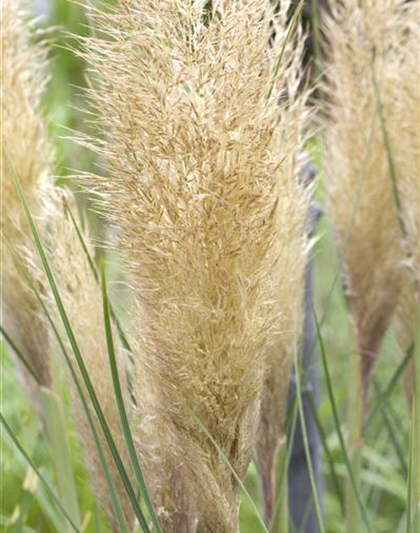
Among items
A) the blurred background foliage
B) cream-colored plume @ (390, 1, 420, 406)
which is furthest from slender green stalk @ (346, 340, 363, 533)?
cream-colored plume @ (390, 1, 420, 406)

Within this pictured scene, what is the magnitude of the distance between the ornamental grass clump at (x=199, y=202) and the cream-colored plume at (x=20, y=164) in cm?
40

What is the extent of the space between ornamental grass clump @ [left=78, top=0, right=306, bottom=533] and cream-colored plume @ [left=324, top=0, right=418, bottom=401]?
0.57 meters

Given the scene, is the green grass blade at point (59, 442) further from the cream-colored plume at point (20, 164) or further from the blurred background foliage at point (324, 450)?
the blurred background foliage at point (324, 450)

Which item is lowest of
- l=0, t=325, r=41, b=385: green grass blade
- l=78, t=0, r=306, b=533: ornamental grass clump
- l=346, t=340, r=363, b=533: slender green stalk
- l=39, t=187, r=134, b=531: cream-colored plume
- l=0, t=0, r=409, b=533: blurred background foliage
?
l=0, t=0, r=409, b=533: blurred background foliage

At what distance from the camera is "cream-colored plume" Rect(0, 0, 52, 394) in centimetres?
129

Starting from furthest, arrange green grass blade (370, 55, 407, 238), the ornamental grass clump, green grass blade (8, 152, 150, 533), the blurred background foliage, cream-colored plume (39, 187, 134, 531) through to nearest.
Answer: the blurred background foliage → green grass blade (370, 55, 407, 238) → cream-colored plume (39, 187, 134, 531) → green grass blade (8, 152, 150, 533) → the ornamental grass clump

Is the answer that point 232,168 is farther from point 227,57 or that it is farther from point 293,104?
point 293,104

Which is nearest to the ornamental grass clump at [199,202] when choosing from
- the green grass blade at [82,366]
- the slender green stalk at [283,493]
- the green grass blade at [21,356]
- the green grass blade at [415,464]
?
the green grass blade at [82,366]

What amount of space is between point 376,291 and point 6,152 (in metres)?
0.63

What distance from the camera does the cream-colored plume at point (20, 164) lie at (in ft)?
4.23

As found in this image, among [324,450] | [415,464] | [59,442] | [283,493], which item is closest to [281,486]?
[283,493]

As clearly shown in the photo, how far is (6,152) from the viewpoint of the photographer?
1234 mm

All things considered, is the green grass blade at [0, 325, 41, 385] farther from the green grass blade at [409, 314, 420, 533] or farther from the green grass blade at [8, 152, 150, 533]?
the green grass blade at [409, 314, 420, 533]

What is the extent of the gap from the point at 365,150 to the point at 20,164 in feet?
1.70
